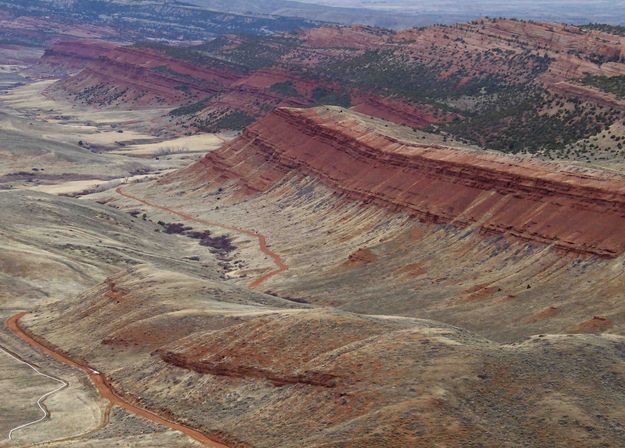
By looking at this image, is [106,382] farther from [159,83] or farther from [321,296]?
[159,83]

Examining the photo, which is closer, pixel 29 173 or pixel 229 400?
pixel 229 400

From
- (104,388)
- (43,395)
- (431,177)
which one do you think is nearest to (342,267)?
(431,177)

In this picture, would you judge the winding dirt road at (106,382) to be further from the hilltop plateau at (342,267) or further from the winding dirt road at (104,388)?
the hilltop plateau at (342,267)

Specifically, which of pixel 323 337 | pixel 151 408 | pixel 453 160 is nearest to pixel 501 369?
pixel 323 337

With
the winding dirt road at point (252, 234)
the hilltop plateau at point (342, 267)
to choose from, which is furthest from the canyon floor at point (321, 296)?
the winding dirt road at point (252, 234)

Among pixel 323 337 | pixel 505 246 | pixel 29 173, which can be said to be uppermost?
pixel 323 337

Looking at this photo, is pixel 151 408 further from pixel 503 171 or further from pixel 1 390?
pixel 503 171

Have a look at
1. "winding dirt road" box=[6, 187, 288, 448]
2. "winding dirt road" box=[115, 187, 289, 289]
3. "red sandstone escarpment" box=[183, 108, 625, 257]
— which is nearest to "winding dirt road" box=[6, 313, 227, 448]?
"winding dirt road" box=[6, 187, 288, 448]
